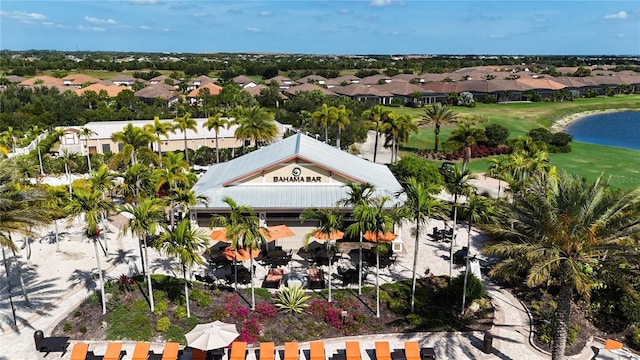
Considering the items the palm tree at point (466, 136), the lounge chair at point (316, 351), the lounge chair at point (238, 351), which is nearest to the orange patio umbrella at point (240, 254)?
the lounge chair at point (238, 351)

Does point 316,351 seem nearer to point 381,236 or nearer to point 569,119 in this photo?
point 381,236

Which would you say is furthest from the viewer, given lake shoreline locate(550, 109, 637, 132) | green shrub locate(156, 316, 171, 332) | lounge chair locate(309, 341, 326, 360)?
lake shoreline locate(550, 109, 637, 132)

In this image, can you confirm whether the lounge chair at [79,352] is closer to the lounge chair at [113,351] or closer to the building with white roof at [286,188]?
the lounge chair at [113,351]

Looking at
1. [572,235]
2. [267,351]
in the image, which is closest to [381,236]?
[267,351]

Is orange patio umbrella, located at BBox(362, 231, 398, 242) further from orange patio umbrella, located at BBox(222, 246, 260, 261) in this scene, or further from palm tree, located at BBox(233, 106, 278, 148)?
palm tree, located at BBox(233, 106, 278, 148)

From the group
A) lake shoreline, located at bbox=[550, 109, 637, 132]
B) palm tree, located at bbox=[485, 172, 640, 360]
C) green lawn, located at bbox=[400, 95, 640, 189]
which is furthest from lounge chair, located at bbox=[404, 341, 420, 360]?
lake shoreline, located at bbox=[550, 109, 637, 132]

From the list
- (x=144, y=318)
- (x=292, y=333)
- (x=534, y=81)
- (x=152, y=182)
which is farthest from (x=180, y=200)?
(x=534, y=81)
